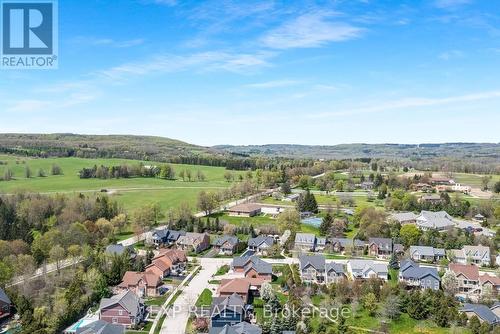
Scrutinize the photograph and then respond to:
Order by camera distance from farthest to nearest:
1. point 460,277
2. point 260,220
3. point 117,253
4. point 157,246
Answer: point 260,220 → point 157,246 → point 117,253 → point 460,277

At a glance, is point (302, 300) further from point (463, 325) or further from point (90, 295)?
point (90, 295)

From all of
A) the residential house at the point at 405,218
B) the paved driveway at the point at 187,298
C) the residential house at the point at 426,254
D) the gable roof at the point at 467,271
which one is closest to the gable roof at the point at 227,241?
the paved driveway at the point at 187,298

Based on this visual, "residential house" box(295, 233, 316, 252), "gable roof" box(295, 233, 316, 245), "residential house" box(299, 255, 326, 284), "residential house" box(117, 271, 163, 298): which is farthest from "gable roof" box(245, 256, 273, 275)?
"gable roof" box(295, 233, 316, 245)

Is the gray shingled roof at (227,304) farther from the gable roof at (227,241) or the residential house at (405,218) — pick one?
the residential house at (405,218)

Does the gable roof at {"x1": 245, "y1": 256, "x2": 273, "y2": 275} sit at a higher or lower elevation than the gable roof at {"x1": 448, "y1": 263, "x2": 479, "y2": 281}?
lower

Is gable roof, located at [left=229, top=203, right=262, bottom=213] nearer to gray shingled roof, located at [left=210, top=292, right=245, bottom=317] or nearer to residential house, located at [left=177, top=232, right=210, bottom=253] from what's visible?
residential house, located at [left=177, top=232, right=210, bottom=253]

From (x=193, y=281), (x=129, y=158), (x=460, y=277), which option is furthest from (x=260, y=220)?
(x=129, y=158)

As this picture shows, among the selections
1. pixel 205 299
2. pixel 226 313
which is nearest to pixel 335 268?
pixel 205 299
